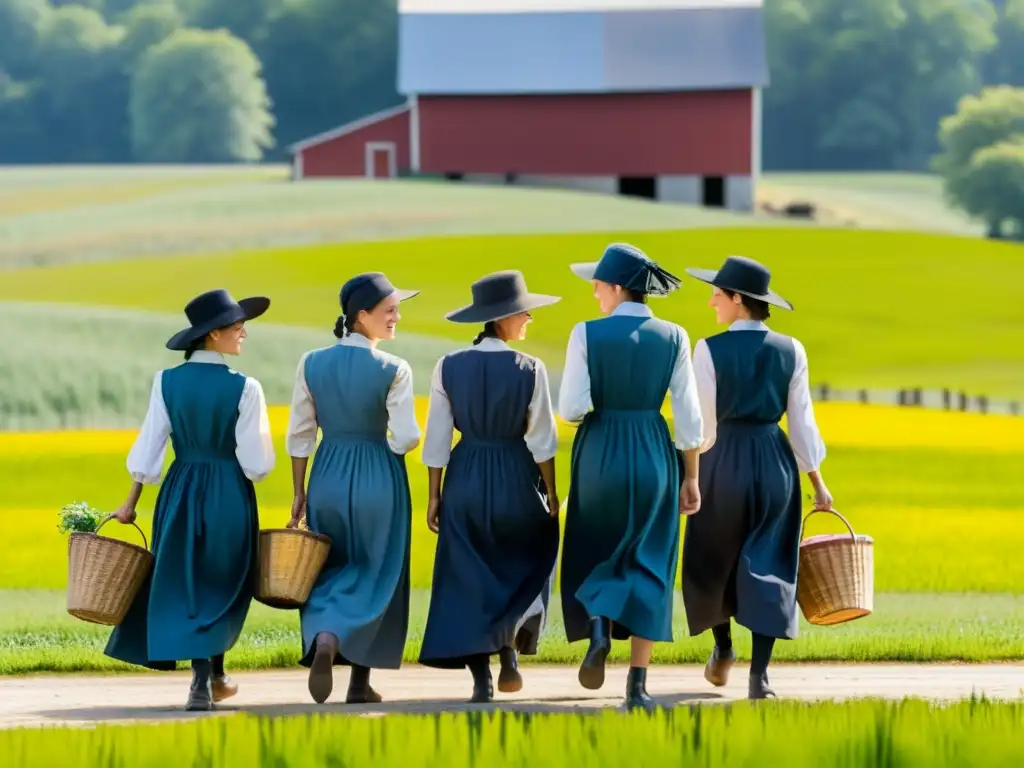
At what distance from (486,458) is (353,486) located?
2.14ft

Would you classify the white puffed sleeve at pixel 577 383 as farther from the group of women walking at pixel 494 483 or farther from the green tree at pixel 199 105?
the green tree at pixel 199 105

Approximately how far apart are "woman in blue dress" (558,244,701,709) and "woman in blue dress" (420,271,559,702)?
0.55ft

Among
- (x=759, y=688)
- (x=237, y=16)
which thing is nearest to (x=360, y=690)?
(x=759, y=688)

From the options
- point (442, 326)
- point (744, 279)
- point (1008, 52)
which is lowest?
point (442, 326)

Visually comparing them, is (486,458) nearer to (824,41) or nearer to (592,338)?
(592,338)

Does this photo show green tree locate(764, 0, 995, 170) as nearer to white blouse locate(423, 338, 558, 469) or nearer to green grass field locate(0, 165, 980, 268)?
green grass field locate(0, 165, 980, 268)

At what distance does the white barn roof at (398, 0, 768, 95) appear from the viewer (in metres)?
69.2

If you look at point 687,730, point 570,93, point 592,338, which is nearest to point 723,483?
point 592,338

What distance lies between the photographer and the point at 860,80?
378 feet

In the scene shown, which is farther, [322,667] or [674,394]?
[674,394]

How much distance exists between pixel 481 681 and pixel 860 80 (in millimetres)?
107340

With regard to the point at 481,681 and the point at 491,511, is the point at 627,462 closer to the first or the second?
the point at 491,511

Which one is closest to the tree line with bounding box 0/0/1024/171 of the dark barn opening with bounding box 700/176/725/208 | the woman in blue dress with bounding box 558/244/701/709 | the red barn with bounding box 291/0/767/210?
the red barn with bounding box 291/0/767/210

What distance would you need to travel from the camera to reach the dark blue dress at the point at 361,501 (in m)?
10.8
